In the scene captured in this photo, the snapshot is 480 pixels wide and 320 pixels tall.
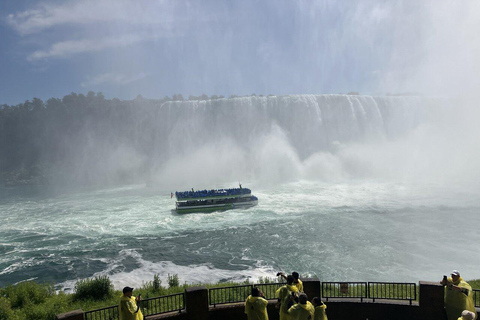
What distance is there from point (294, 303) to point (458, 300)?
3906mm

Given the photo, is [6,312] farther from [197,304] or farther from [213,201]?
[213,201]

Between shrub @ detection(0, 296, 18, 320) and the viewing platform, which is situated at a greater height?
the viewing platform

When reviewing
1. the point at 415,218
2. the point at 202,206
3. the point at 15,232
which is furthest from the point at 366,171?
the point at 15,232

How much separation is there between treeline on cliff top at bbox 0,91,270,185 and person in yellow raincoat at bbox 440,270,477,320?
232 feet

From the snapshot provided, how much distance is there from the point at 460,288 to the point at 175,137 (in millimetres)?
69736

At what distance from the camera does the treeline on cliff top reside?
80938mm

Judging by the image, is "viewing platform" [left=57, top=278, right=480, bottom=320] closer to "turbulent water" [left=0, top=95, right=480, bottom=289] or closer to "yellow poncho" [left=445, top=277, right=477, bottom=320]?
"yellow poncho" [left=445, top=277, right=477, bottom=320]

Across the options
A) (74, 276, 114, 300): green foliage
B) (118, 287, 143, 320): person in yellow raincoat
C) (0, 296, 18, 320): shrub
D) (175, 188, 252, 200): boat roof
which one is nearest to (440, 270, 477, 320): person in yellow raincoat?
(118, 287, 143, 320): person in yellow raincoat

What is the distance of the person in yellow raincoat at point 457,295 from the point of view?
22.5 ft

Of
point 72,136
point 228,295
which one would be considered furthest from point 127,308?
point 72,136

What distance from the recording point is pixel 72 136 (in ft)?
302

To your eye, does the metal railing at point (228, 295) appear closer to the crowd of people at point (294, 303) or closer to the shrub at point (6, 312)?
the crowd of people at point (294, 303)

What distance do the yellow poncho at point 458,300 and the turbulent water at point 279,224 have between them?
32.2 ft

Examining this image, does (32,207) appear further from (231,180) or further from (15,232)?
(231,180)
